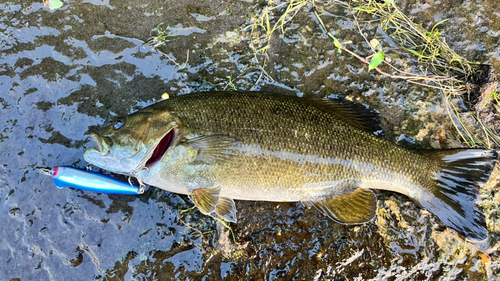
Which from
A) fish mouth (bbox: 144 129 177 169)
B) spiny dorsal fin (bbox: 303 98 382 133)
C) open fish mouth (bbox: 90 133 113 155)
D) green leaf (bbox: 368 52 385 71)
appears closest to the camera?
open fish mouth (bbox: 90 133 113 155)

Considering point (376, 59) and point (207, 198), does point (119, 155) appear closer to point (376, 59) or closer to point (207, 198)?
point (207, 198)

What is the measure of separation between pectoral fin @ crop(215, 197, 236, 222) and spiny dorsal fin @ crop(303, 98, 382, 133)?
1151mm

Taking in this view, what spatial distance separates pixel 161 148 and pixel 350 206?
1704mm

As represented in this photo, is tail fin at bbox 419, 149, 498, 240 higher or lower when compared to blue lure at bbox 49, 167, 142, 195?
higher

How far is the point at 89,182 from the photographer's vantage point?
247cm

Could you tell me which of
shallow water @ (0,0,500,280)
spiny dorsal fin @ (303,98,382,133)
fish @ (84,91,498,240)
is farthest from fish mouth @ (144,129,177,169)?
spiny dorsal fin @ (303,98,382,133)

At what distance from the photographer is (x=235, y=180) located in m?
2.36

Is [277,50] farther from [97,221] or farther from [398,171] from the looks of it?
[97,221]

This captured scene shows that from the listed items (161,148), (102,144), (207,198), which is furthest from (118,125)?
(207,198)

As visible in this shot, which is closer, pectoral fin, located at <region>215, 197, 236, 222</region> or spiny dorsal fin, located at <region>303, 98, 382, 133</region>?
pectoral fin, located at <region>215, 197, 236, 222</region>

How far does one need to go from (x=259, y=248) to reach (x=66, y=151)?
2023mm

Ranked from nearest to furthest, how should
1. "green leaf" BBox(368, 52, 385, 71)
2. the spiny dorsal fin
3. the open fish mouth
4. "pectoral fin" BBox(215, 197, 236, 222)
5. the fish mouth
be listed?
the open fish mouth, the fish mouth, "pectoral fin" BBox(215, 197, 236, 222), the spiny dorsal fin, "green leaf" BBox(368, 52, 385, 71)

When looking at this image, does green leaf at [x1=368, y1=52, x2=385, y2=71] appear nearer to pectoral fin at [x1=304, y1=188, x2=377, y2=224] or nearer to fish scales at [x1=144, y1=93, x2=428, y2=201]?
fish scales at [x1=144, y1=93, x2=428, y2=201]

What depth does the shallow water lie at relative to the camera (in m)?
2.65
